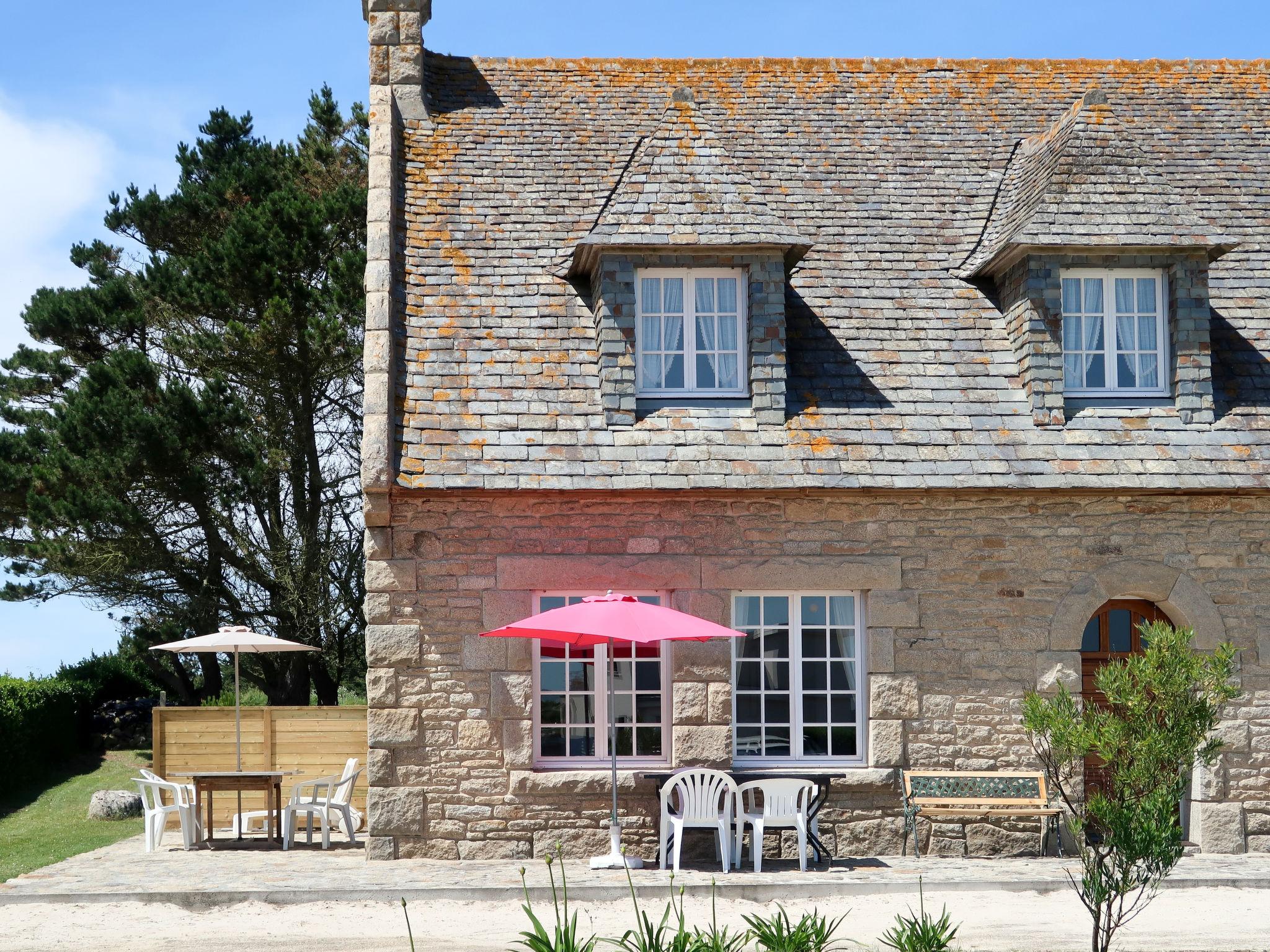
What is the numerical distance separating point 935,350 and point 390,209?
5.31m

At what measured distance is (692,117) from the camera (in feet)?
44.5

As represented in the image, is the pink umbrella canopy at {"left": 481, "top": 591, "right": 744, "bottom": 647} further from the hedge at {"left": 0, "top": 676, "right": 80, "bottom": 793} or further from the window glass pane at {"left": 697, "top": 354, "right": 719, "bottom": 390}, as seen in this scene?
the hedge at {"left": 0, "top": 676, "right": 80, "bottom": 793}

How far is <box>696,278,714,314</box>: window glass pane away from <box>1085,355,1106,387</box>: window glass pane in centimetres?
351

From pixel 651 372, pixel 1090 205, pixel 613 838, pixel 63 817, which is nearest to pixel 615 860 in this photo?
pixel 613 838

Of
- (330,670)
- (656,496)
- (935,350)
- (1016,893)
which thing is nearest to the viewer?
(1016,893)

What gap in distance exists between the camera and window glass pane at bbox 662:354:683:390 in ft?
41.8

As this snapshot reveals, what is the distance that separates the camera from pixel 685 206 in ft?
41.4

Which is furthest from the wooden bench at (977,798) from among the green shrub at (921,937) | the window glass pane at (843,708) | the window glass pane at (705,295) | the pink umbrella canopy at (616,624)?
the window glass pane at (705,295)

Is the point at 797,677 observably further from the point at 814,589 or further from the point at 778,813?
the point at 778,813

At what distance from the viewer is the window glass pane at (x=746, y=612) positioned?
12.1 m

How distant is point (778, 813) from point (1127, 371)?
536 centimetres

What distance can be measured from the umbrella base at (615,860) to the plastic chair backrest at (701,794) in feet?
1.69

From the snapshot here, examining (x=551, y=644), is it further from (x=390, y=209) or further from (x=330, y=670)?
(x=330, y=670)

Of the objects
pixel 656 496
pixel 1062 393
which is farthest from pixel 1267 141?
pixel 656 496
